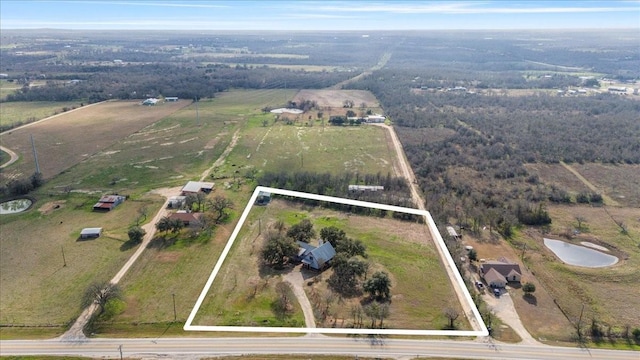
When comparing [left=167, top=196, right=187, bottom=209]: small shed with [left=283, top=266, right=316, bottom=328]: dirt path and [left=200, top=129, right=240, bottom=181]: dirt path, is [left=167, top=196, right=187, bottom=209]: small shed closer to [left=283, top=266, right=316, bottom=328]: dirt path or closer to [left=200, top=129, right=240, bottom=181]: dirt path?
[left=200, top=129, right=240, bottom=181]: dirt path

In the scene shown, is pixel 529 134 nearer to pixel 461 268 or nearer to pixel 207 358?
pixel 461 268

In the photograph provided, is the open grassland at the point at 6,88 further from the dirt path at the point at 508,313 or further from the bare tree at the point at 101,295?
the dirt path at the point at 508,313

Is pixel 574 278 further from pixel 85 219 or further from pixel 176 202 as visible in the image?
pixel 85 219

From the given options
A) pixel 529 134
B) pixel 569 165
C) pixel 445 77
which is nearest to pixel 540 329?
pixel 569 165

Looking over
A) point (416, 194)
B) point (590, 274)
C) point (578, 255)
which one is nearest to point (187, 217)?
point (416, 194)

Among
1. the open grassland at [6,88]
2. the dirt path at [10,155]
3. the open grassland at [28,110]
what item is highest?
the open grassland at [6,88]

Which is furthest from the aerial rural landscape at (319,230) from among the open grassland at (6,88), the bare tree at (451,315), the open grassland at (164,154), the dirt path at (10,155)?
the open grassland at (6,88)
